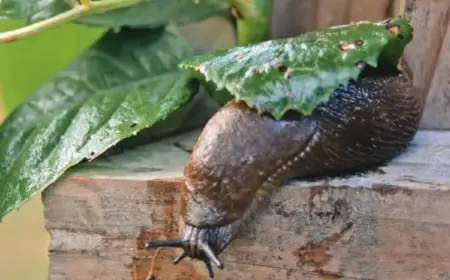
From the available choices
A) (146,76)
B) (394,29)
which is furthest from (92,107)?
(394,29)

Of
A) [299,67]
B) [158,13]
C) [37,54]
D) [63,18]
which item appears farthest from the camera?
[37,54]

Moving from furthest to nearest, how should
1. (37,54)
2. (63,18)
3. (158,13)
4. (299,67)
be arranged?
(37,54)
(158,13)
(63,18)
(299,67)

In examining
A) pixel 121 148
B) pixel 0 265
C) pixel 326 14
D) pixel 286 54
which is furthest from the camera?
pixel 0 265

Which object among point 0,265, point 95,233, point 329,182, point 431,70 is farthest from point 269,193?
point 0,265

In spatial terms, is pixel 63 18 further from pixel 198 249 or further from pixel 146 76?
pixel 198 249

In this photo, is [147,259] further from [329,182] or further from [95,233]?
[329,182]

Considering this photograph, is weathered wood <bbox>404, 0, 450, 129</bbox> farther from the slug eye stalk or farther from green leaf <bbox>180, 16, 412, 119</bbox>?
the slug eye stalk
